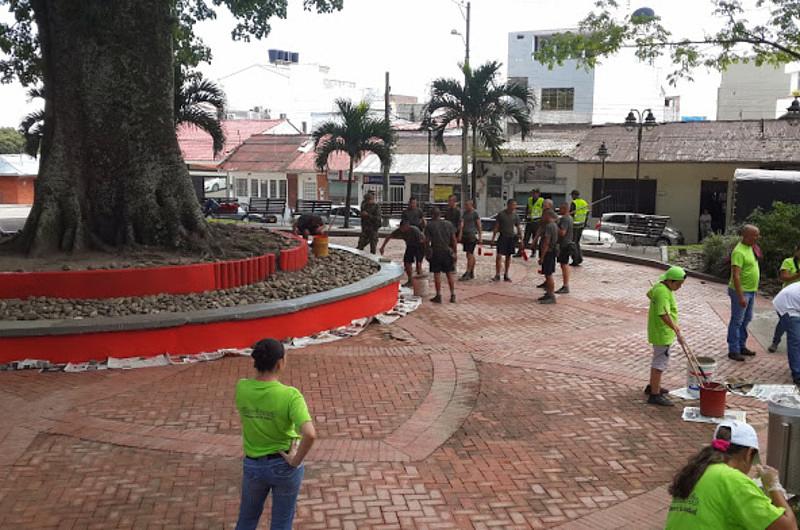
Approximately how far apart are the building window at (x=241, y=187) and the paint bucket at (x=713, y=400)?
126 feet

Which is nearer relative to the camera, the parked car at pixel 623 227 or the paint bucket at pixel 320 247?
the paint bucket at pixel 320 247

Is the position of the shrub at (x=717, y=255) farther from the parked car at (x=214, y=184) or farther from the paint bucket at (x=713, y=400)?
the parked car at (x=214, y=184)

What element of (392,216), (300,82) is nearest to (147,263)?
(392,216)

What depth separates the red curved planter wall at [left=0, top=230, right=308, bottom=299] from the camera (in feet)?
31.7

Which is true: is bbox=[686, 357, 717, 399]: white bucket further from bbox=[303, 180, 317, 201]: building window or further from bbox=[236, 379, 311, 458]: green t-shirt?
bbox=[303, 180, 317, 201]: building window

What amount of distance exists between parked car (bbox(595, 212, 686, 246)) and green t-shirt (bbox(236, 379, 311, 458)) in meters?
21.1

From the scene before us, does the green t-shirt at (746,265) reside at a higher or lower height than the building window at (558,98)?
lower

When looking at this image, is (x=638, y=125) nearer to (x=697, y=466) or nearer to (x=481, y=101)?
(x=481, y=101)

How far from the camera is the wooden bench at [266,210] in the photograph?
32.5m

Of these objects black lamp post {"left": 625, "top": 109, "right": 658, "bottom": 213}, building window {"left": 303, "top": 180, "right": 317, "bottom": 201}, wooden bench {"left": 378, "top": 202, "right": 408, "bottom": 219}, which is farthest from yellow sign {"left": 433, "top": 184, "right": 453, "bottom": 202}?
black lamp post {"left": 625, "top": 109, "right": 658, "bottom": 213}

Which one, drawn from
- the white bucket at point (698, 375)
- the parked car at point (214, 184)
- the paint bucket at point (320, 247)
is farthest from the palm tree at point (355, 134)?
the white bucket at point (698, 375)

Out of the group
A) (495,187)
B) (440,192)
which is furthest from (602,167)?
(440,192)

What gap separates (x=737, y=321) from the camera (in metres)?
9.67

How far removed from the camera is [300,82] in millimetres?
57125
